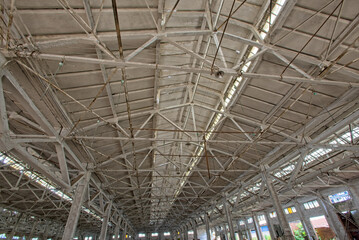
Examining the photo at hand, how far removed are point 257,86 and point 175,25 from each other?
19.2 ft

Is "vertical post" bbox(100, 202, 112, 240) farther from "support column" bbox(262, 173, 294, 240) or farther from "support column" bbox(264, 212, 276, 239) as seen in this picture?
"support column" bbox(264, 212, 276, 239)

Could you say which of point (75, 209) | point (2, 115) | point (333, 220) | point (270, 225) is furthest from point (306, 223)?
point (2, 115)

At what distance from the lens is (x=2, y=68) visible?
19.6 feet

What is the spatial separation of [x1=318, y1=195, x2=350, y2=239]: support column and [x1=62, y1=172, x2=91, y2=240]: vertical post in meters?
26.7

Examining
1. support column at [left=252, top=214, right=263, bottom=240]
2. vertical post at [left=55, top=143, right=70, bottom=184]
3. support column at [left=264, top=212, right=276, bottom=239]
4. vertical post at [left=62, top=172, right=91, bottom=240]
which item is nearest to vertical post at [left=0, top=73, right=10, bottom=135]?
vertical post at [left=55, top=143, right=70, bottom=184]

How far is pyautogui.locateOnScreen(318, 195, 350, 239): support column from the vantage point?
72.2 feet

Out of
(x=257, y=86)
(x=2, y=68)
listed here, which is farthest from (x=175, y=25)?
(x=2, y=68)

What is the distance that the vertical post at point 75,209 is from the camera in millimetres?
11352

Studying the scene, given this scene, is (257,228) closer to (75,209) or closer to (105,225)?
(105,225)

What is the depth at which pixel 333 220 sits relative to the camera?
23.3 metres

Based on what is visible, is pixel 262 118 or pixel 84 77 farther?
pixel 262 118

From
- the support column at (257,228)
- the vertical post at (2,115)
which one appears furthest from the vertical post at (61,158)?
the support column at (257,228)

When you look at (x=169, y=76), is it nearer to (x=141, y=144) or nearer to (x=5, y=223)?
(x=141, y=144)

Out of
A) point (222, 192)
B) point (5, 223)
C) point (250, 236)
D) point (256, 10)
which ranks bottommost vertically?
point (250, 236)
